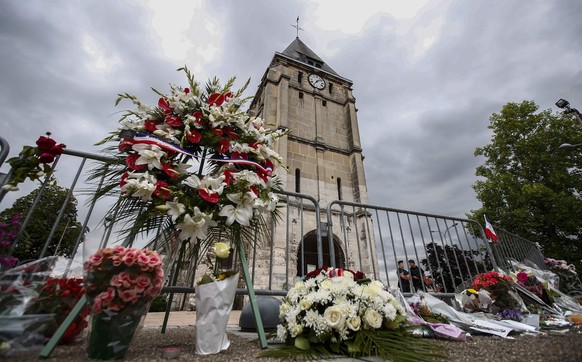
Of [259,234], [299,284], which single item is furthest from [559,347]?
[259,234]

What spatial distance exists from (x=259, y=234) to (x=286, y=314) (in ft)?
2.27

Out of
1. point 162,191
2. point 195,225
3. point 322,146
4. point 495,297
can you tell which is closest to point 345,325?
point 195,225

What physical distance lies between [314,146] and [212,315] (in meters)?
13.6

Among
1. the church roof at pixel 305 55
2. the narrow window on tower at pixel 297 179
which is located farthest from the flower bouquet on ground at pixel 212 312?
the church roof at pixel 305 55

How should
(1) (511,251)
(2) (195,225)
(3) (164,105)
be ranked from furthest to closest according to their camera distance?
(1) (511,251) < (3) (164,105) < (2) (195,225)

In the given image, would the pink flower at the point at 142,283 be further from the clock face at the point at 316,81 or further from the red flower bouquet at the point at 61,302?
the clock face at the point at 316,81

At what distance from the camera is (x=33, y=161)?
5.19 ft

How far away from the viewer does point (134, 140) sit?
1730 millimetres

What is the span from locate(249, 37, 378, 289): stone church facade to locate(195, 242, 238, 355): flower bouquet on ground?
8.98 metres

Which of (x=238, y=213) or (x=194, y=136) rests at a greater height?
(x=194, y=136)

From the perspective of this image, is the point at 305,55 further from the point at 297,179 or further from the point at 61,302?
the point at 61,302

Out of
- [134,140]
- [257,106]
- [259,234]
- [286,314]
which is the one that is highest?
[257,106]

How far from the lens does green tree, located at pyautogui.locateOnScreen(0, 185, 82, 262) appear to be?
6.49 ft

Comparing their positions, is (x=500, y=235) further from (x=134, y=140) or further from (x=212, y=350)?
(x=134, y=140)
